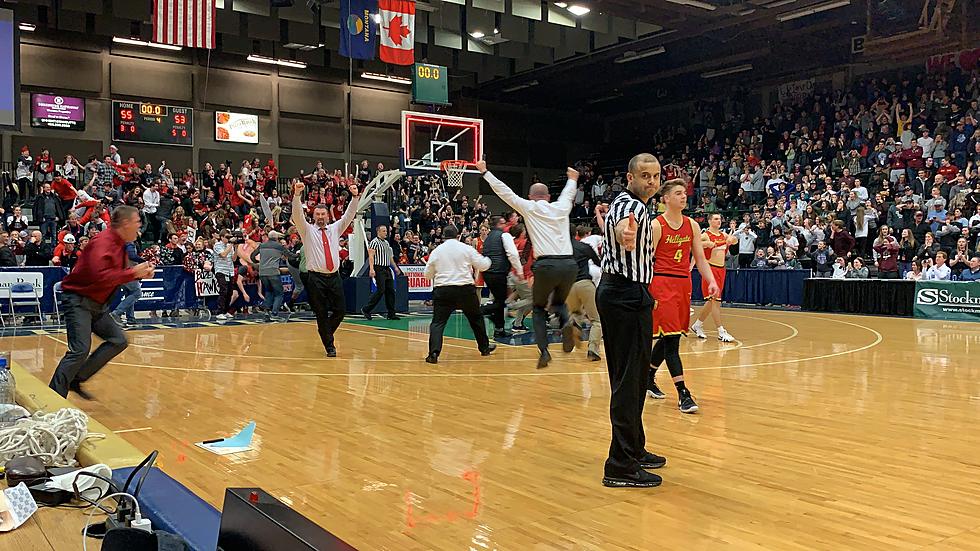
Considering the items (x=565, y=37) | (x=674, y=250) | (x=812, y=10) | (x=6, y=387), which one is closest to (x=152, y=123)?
(x=565, y=37)

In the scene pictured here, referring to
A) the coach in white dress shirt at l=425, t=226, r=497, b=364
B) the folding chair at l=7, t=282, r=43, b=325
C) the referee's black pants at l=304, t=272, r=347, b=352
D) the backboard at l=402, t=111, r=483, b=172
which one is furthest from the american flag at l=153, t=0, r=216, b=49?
the coach in white dress shirt at l=425, t=226, r=497, b=364

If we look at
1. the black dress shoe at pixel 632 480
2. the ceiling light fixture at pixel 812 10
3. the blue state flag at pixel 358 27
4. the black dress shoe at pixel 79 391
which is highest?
the ceiling light fixture at pixel 812 10

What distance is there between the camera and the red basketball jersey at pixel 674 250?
21.4 ft

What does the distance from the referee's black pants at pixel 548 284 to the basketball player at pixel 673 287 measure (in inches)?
75.8

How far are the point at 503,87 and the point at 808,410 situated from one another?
91.2 ft

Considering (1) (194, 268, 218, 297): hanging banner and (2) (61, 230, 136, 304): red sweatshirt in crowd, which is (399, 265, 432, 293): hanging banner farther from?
A: (2) (61, 230, 136, 304): red sweatshirt in crowd

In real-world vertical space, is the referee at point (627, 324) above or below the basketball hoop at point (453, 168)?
below

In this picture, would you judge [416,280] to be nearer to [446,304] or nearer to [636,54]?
[446,304]

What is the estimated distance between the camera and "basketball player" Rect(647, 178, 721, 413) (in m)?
6.38

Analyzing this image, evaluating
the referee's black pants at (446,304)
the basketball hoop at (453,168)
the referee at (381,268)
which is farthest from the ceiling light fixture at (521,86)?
the referee's black pants at (446,304)

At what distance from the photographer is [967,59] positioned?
23484mm

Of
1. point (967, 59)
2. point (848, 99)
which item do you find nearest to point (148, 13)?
point (848, 99)

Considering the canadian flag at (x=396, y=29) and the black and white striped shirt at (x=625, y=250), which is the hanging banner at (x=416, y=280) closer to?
the canadian flag at (x=396, y=29)

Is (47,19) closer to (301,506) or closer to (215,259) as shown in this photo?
(215,259)
